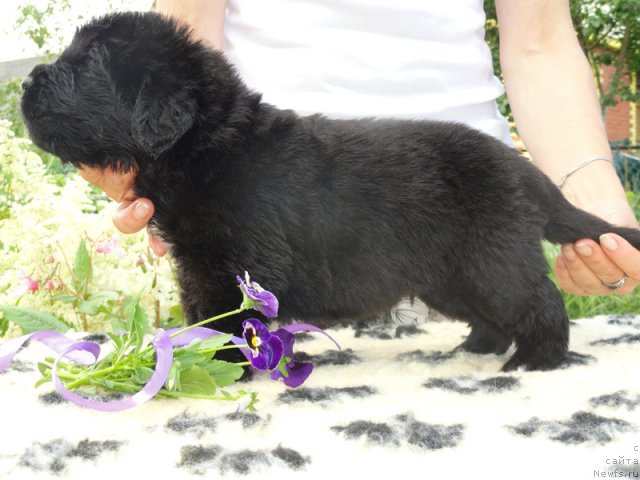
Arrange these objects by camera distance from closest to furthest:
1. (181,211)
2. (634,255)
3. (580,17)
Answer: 1. (181,211)
2. (634,255)
3. (580,17)

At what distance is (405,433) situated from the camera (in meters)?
1.55

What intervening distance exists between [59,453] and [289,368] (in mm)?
673

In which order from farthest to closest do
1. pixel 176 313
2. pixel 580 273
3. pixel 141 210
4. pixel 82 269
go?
pixel 176 313 → pixel 82 269 → pixel 580 273 → pixel 141 210

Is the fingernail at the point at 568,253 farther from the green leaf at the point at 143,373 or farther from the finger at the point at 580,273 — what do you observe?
the green leaf at the point at 143,373

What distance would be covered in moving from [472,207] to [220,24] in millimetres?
1450

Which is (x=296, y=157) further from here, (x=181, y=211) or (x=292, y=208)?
(x=181, y=211)

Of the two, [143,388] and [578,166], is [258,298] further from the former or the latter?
[578,166]

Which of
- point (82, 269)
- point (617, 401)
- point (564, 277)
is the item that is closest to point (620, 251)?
point (564, 277)

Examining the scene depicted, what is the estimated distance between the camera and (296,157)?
82.0 inches

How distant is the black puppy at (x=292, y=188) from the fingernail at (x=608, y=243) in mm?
218

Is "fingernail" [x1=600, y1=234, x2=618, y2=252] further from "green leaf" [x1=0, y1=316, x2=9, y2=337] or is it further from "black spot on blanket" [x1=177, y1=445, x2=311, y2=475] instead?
"green leaf" [x1=0, y1=316, x2=9, y2=337]

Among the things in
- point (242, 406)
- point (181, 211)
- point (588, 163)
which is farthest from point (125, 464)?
point (588, 163)

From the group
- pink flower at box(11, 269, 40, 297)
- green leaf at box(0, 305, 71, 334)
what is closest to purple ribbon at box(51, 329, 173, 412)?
green leaf at box(0, 305, 71, 334)

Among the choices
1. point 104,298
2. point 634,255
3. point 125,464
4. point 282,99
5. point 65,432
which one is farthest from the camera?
point 282,99
